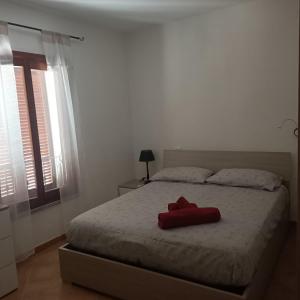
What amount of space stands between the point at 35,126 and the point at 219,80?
2.26 m

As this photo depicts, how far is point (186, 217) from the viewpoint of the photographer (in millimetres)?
2219

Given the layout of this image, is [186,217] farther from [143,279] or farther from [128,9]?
[128,9]

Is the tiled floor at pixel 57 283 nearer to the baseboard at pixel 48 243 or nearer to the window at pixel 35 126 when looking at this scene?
the baseboard at pixel 48 243

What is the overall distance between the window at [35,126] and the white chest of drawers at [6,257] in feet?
2.39

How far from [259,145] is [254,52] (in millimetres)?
1091

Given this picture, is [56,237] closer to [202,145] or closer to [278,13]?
[202,145]

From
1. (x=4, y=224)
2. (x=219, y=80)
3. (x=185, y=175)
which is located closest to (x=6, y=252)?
(x=4, y=224)

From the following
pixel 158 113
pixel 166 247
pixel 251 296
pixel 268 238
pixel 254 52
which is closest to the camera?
pixel 251 296

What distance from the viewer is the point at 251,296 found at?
1.88 meters

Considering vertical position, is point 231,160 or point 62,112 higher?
point 62,112

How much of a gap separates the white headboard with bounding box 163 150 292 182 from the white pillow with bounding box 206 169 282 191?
0.17 m

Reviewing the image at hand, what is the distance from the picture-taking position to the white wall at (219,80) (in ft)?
10.9

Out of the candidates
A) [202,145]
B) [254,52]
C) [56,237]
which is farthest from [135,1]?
[56,237]

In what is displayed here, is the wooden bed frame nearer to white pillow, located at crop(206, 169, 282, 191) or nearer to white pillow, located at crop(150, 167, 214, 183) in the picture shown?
white pillow, located at crop(206, 169, 282, 191)
